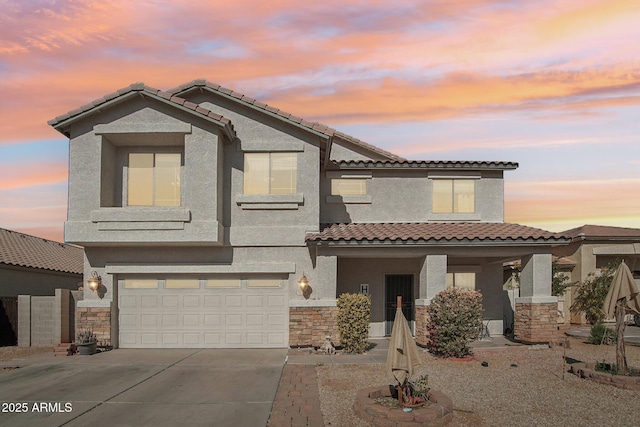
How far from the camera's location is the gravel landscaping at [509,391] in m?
9.04

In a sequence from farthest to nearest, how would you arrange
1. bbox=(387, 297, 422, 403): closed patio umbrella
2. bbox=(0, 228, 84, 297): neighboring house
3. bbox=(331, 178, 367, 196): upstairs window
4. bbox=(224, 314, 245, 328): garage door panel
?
bbox=(0, 228, 84, 297): neighboring house
bbox=(331, 178, 367, 196): upstairs window
bbox=(224, 314, 245, 328): garage door panel
bbox=(387, 297, 422, 403): closed patio umbrella

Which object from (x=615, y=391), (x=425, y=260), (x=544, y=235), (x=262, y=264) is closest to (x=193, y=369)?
(x=262, y=264)

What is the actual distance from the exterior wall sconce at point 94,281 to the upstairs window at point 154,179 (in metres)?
2.36

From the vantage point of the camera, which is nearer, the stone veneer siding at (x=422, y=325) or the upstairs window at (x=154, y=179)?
the stone veneer siding at (x=422, y=325)

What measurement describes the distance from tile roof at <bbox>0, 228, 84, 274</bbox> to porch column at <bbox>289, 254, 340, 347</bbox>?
13339 mm

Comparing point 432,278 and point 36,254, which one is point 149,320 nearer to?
point 432,278

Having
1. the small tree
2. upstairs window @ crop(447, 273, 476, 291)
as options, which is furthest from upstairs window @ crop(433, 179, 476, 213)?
the small tree

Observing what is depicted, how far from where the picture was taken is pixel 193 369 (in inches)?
533

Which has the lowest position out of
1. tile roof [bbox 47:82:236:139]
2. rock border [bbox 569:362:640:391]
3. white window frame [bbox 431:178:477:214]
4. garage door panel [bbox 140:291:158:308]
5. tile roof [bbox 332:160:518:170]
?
rock border [bbox 569:362:640:391]

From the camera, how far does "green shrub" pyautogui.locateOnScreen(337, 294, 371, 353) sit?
1572 cm

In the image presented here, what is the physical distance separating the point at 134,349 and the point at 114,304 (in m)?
1.50

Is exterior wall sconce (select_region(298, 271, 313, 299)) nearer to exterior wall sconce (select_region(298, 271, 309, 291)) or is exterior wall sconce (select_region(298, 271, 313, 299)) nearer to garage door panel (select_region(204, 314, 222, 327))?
exterior wall sconce (select_region(298, 271, 309, 291))

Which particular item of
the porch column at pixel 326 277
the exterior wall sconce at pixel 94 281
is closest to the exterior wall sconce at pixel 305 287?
the porch column at pixel 326 277

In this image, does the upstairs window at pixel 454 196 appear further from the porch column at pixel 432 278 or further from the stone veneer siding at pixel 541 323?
the stone veneer siding at pixel 541 323
